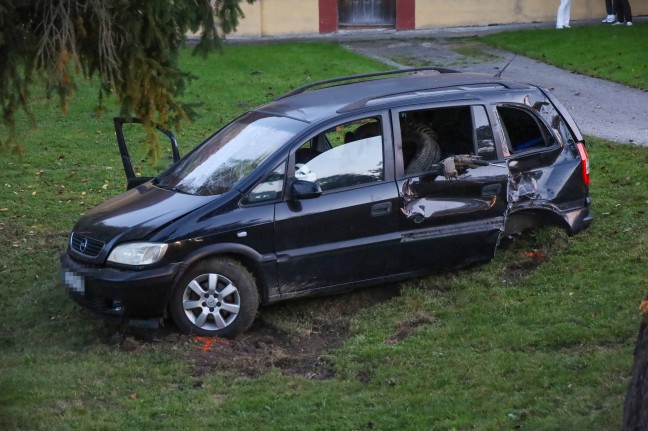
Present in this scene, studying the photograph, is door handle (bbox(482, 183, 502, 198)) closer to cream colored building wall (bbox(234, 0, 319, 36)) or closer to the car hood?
the car hood

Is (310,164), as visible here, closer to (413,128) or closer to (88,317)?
(413,128)

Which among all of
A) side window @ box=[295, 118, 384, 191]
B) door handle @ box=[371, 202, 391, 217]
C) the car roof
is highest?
the car roof

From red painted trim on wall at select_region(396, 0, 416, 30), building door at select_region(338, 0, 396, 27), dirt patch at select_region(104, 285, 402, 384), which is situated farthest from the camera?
building door at select_region(338, 0, 396, 27)

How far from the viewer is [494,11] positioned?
2377 cm

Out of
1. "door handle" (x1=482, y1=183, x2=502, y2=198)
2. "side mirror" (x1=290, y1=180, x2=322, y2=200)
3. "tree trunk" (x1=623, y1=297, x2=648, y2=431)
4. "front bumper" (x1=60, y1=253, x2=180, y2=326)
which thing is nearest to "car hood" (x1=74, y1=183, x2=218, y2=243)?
"front bumper" (x1=60, y1=253, x2=180, y2=326)

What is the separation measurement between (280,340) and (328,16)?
16.8 m

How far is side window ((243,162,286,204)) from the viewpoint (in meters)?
7.71

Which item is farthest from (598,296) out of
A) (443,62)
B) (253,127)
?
(443,62)

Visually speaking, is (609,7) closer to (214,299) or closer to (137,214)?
(137,214)

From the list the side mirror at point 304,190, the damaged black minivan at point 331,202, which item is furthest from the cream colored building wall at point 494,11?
the side mirror at point 304,190

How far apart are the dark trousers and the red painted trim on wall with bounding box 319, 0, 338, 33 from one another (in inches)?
243

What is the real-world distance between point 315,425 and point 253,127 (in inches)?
131

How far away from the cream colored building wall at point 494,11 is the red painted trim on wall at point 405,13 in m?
0.11

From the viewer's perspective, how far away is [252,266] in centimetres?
768
